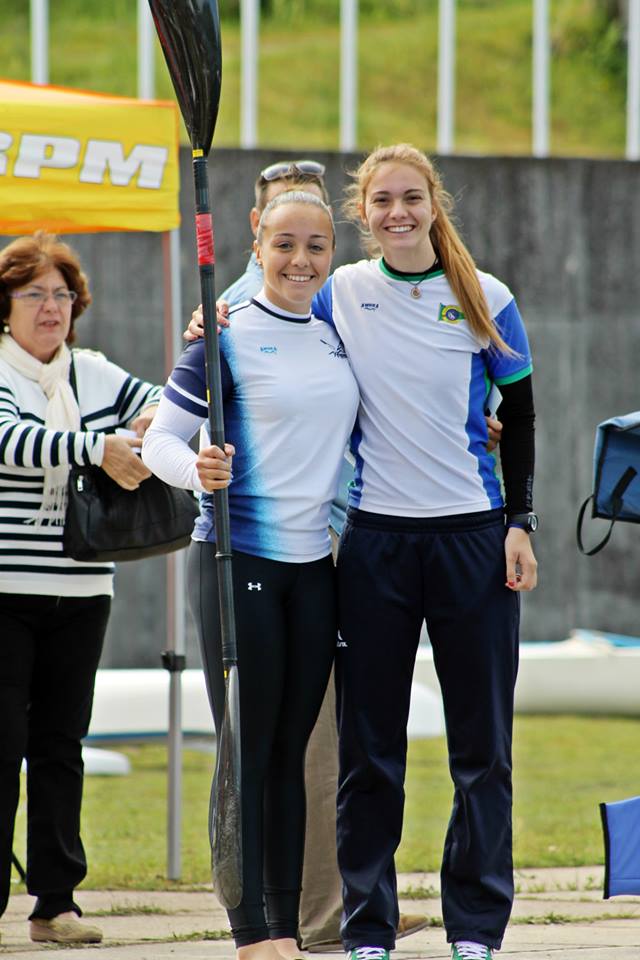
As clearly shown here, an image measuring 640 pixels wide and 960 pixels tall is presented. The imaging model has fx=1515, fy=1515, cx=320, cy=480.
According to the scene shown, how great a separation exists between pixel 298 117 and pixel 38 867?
16142 mm

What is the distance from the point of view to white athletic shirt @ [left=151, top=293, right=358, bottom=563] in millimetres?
3664

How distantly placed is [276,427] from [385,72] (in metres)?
18.1

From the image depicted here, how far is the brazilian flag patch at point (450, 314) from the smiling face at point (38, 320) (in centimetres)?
139

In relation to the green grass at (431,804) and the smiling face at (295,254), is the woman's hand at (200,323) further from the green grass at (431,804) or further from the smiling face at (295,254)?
the green grass at (431,804)

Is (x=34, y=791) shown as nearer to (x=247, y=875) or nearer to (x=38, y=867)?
(x=38, y=867)

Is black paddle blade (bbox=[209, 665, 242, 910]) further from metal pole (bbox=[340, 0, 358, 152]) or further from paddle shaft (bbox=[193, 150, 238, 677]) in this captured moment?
metal pole (bbox=[340, 0, 358, 152])

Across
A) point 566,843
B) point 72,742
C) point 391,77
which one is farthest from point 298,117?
point 72,742

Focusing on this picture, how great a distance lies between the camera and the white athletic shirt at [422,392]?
370 centimetres

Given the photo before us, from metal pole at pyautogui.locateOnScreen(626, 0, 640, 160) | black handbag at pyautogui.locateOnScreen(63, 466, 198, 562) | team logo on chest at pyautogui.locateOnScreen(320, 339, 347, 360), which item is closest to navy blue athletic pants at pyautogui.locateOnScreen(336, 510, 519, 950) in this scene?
team logo on chest at pyautogui.locateOnScreen(320, 339, 347, 360)

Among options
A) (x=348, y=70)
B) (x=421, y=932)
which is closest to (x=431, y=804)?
(x=421, y=932)

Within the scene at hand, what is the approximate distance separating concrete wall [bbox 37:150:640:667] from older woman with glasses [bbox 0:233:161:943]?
266 inches

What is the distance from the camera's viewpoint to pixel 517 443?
12.7 ft

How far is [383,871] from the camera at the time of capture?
12.2 ft

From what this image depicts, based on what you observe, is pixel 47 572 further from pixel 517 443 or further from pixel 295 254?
pixel 517 443
